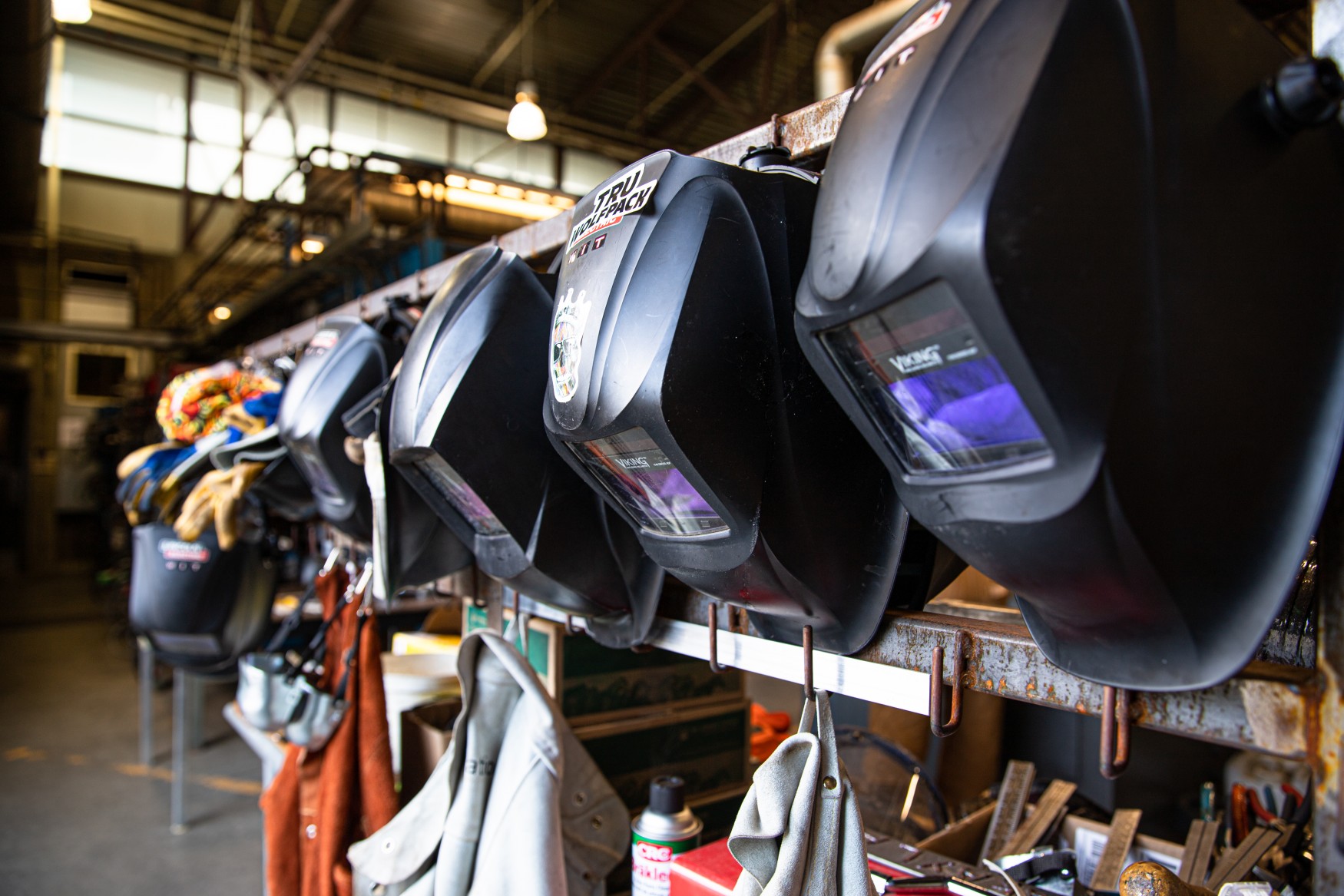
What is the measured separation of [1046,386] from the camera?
484 mm

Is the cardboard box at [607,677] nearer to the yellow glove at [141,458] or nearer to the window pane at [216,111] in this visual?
the yellow glove at [141,458]

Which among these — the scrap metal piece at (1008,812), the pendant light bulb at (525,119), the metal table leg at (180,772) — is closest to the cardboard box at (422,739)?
the scrap metal piece at (1008,812)

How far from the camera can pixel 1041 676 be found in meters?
0.69

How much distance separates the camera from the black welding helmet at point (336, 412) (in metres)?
1.54

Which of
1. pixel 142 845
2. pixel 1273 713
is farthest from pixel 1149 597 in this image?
pixel 142 845

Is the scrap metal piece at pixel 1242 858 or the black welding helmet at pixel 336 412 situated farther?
the black welding helmet at pixel 336 412

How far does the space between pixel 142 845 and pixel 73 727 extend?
211 cm

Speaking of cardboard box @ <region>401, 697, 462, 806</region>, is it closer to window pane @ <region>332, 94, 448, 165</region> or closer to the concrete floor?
the concrete floor

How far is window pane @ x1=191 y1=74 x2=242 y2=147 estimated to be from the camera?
29.9 feet

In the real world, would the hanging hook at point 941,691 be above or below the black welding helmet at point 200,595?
above

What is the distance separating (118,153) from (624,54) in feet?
18.4

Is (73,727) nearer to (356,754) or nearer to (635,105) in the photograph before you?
(356,754)

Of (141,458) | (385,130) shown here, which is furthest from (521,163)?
(141,458)

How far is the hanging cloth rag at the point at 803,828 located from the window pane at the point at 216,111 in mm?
9996
